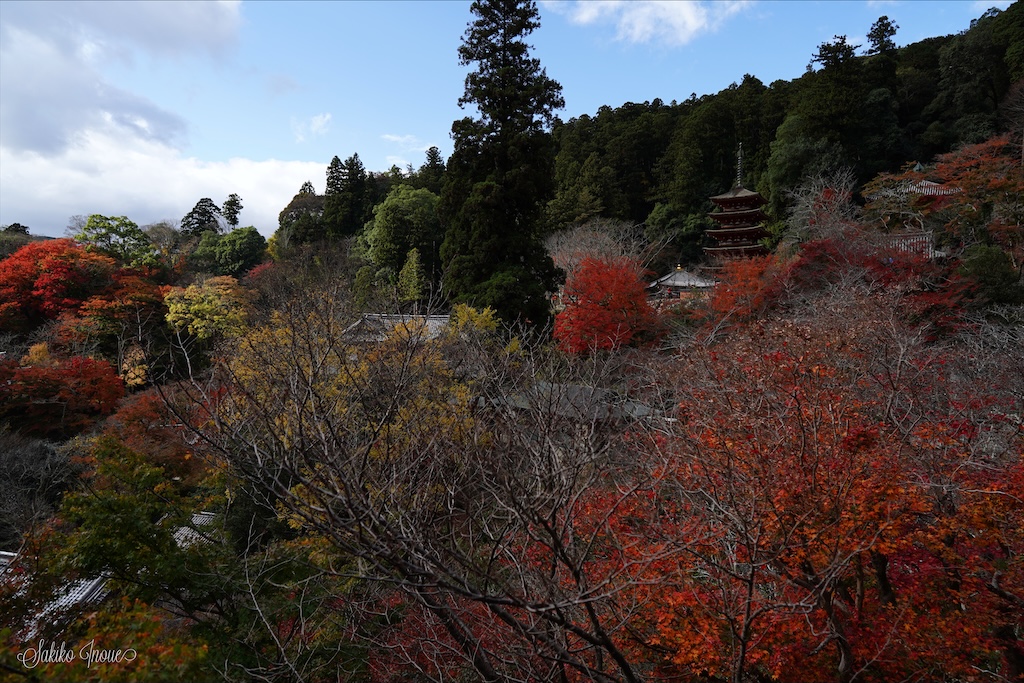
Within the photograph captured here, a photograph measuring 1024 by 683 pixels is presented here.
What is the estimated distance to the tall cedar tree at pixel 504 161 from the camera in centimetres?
1435

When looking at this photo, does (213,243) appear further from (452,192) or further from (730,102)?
(730,102)

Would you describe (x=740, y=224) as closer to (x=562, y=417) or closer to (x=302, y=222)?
(x=562, y=417)

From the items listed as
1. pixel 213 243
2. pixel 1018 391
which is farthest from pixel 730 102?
pixel 213 243

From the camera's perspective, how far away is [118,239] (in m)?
23.8

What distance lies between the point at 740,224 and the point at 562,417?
18025 millimetres

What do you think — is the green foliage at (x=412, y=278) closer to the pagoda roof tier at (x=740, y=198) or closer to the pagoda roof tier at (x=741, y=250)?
the pagoda roof tier at (x=741, y=250)

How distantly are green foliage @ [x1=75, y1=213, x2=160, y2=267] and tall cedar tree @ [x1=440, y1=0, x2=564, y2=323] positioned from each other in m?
18.2

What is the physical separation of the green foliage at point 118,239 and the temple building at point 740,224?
85.2 feet

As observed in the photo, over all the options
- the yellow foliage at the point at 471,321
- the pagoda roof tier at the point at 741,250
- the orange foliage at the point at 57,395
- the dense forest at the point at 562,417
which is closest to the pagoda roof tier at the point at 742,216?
the pagoda roof tier at the point at 741,250

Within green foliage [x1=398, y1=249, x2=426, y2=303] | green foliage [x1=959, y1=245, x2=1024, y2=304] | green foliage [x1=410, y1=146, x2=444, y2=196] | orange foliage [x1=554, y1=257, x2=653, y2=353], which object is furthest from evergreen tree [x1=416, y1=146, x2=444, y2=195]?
green foliage [x1=959, y1=245, x2=1024, y2=304]

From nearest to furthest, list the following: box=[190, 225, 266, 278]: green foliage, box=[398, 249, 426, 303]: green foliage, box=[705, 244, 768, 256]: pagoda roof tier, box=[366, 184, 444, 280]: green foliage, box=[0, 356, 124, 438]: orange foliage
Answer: box=[0, 356, 124, 438]: orange foliage
box=[705, 244, 768, 256]: pagoda roof tier
box=[398, 249, 426, 303]: green foliage
box=[366, 184, 444, 280]: green foliage
box=[190, 225, 266, 278]: green foliage

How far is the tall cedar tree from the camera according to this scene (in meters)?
14.4

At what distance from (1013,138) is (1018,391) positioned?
55.6 feet

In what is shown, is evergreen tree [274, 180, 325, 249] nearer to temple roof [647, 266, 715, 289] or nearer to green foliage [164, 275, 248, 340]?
green foliage [164, 275, 248, 340]
